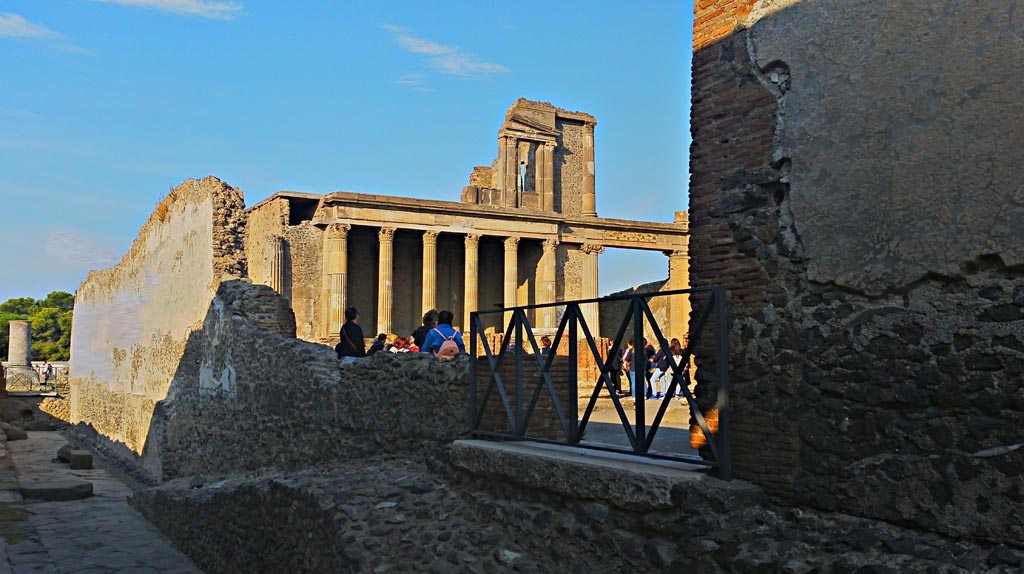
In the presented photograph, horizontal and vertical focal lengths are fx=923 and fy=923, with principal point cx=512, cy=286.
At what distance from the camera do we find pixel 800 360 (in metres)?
3.62

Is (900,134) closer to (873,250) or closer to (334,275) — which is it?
(873,250)

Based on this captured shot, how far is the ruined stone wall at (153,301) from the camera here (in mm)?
12242

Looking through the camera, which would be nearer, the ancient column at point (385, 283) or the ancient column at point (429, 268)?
the ancient column at point (385, 283)

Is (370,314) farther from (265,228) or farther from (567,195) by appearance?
(567,195)

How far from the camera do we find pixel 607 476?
409 centimetres

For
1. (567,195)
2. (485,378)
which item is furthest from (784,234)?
(567,195)

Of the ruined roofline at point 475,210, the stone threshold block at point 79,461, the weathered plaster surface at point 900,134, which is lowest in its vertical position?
the stone threshold block at point 79,461

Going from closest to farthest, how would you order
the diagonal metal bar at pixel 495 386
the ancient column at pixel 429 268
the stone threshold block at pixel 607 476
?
the stone threshold block at pixel 607 476
the diagonal metal bar at pixel 495 386
the ancient column at pixel 429 268

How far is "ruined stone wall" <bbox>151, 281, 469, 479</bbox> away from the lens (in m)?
6.19

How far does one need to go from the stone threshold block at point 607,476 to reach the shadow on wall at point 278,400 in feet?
2.62

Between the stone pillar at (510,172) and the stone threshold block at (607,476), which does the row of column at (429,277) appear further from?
the stone threshold block at (607,476)

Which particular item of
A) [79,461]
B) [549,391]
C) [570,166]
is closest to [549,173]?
[570,166]

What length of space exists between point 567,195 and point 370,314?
30.7 ft

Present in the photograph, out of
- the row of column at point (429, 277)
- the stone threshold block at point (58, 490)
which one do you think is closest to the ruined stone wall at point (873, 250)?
the stone threshold block at point (58, 490)
